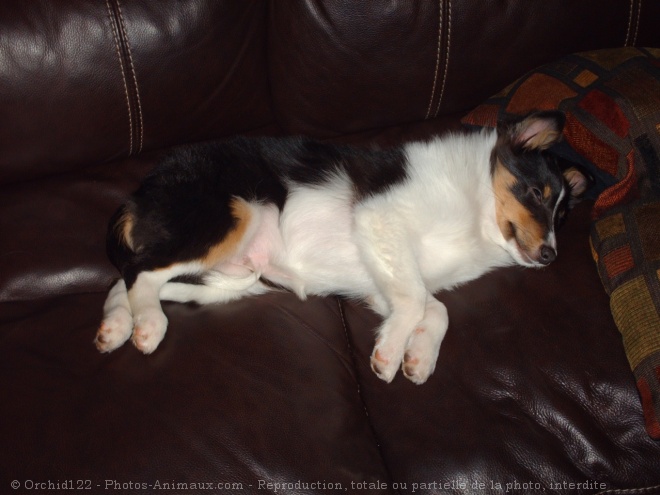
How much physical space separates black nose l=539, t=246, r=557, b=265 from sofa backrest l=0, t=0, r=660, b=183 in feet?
2.61

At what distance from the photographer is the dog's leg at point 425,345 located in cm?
181

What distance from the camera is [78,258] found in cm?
213

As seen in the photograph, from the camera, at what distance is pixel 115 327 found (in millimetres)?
1817

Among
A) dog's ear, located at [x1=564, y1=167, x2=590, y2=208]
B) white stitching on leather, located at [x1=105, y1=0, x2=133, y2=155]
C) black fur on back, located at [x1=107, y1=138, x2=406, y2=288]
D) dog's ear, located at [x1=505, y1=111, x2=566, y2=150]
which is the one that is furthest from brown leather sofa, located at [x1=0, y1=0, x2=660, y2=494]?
dog's ear, located at [x1=505, y1=111, x2=566, y2=150]

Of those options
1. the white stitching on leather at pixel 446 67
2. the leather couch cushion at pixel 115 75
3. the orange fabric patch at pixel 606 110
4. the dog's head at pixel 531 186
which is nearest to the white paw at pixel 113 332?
the leather couch cushion at pixel 115 75

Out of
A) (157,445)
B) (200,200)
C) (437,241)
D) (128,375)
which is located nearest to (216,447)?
(157,445)

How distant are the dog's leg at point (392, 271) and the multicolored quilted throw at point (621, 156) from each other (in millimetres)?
Result: 669

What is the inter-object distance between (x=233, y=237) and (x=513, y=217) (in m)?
1.08

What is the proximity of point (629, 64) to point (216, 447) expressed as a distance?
2.05 m

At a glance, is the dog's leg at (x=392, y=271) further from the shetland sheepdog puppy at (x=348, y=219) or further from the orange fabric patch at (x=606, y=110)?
the orange fabric patch at (x=606, y=110)

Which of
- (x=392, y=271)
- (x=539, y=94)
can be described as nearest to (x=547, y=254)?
(x=392, y=271)

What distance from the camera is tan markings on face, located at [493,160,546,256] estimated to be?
2104mm

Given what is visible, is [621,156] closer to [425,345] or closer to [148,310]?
[425,345]

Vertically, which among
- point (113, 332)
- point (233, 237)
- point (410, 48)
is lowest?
point (113, 332)
